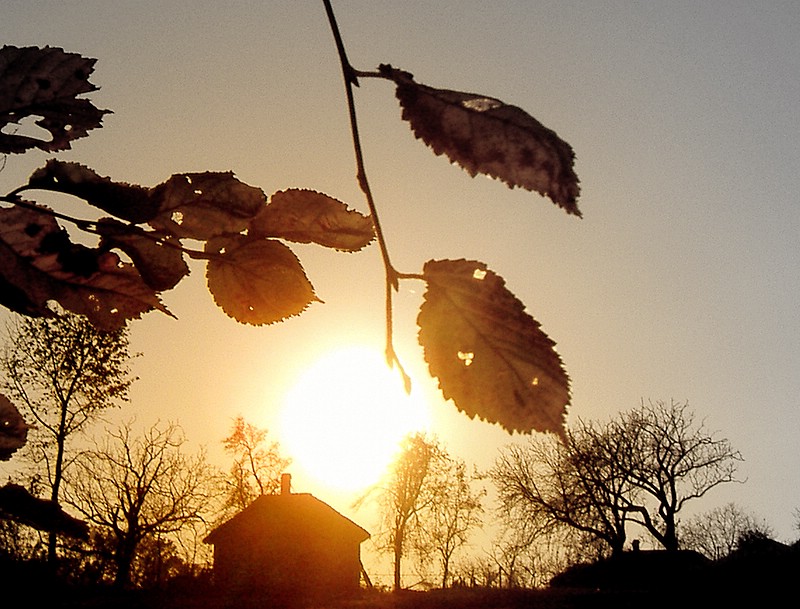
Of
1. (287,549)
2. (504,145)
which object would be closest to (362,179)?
(504,145)

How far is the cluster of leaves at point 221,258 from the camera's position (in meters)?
0.55

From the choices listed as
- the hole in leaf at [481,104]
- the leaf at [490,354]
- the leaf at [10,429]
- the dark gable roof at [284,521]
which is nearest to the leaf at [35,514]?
the leaf at [10,429]

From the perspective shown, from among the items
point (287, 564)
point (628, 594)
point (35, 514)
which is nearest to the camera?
point (35, 514)

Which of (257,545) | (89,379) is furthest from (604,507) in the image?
(89,379)

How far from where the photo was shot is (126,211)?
0.73 meters

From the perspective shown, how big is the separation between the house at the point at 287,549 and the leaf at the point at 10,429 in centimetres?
3399

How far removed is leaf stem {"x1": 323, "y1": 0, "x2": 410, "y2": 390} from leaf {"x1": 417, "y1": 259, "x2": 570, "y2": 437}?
0.07 metres

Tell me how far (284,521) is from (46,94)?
35779 millimetres

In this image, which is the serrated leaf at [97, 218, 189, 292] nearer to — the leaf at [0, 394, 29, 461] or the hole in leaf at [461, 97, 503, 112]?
the leaf at [0, 394, 29, 461]

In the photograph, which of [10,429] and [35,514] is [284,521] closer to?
[10,429]

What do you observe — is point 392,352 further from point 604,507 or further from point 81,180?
point 604,507

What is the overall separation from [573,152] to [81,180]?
479 millimetres

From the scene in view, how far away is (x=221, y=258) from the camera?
2.63 ft

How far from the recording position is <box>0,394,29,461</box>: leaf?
2.67ft
